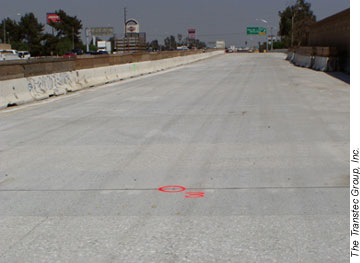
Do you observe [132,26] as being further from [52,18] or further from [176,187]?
[176,187]

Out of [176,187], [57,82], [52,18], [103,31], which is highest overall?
[52,18]

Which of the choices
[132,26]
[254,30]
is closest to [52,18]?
[132,26]

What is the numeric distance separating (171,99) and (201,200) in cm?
1120

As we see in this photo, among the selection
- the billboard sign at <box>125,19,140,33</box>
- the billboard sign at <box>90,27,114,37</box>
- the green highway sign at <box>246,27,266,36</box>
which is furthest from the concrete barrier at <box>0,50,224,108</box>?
the green highway sign at <box>246,27,266,36</box>

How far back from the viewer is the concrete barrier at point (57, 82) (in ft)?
53.7

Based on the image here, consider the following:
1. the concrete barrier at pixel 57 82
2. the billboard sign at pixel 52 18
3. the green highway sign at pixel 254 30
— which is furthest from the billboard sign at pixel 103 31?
the concrete barrier at pixel 57 82

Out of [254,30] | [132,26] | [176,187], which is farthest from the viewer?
[254,30]

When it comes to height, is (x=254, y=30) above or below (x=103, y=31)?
below

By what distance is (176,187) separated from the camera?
6543 millimetres

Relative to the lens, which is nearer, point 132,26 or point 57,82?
point 57,82

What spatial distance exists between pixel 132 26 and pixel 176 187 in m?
105

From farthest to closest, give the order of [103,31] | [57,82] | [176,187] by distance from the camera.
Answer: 1. [103,31]
2. [57,82]
3. [176,187]

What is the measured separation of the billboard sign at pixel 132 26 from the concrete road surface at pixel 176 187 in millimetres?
96703

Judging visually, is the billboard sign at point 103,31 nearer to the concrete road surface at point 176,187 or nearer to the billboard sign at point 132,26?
the billboard sign at point 132,26
